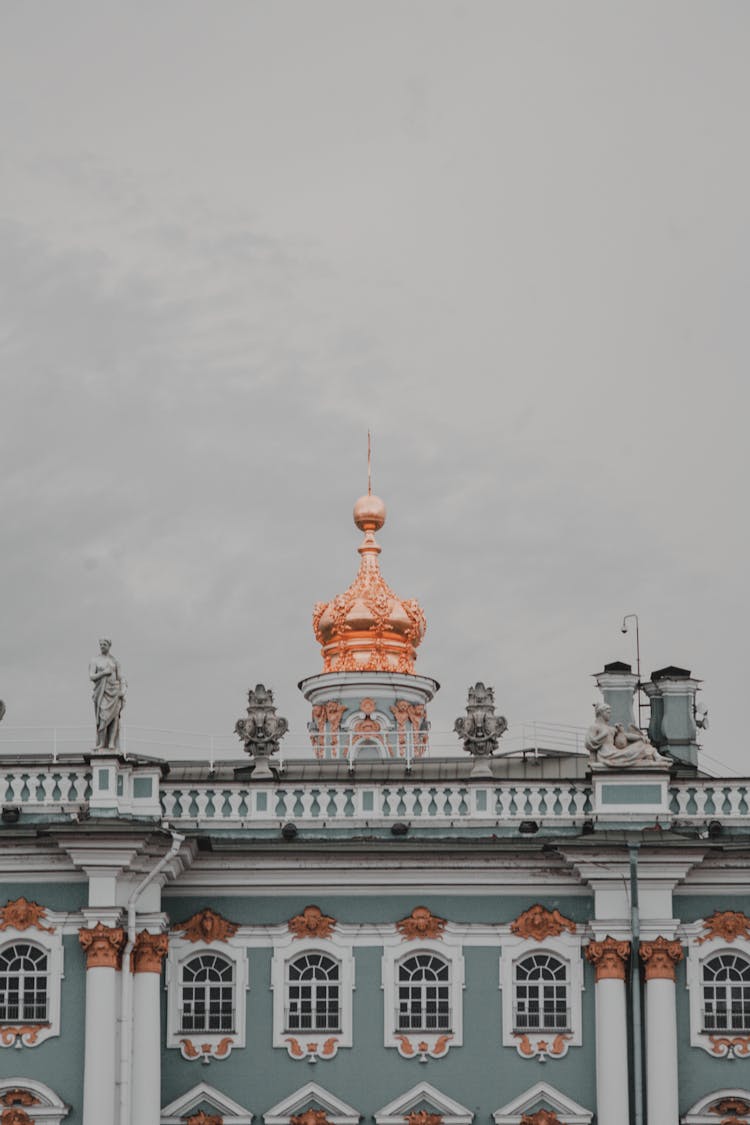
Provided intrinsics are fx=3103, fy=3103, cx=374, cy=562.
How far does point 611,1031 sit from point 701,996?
5.15 feet

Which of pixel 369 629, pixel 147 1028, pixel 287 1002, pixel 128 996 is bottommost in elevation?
pixel 147 1028

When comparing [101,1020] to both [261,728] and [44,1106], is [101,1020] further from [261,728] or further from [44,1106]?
[261,728]

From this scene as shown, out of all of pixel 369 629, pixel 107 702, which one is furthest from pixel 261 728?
pixel 369 629

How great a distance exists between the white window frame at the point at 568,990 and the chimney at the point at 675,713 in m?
5.62

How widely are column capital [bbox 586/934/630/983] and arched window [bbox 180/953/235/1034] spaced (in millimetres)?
5515

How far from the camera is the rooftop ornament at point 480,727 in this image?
48.3m

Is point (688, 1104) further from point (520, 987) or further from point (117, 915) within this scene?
point (117, 915)

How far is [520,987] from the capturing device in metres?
46.9

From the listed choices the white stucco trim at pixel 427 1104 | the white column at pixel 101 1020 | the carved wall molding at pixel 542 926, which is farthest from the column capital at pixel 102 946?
the carved wall molding at pixel 542 926

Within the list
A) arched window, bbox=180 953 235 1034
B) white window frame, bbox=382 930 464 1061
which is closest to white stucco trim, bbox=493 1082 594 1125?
white window frame, bbox=382 930 464 1061

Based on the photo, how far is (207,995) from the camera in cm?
4691

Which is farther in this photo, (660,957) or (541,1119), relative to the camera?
(660,957)

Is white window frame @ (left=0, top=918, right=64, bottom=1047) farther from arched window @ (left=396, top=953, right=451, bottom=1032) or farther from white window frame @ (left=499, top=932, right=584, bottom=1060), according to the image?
white window frame @ (left=499, top=932, right=584, bottom=1060)

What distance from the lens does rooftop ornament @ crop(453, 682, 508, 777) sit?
48.3 m
